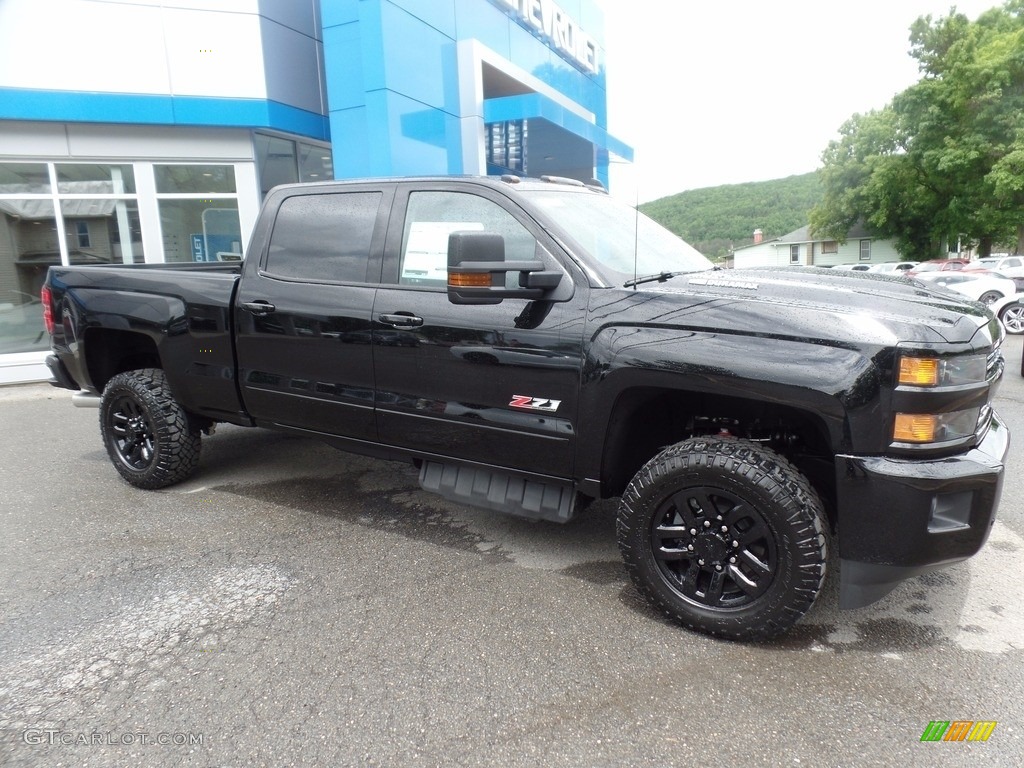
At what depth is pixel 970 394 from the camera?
94.7 inches

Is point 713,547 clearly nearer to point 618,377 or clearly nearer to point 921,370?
Result: point 618,377

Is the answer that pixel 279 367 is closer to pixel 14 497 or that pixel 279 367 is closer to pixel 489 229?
pixel 489 229

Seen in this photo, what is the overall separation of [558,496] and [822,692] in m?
1.29

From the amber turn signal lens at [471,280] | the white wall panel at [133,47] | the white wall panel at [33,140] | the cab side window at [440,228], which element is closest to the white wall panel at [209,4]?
the white wall panel at [133,47]

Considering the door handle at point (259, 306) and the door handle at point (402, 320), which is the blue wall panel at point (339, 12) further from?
the door handle at point (402, 320)

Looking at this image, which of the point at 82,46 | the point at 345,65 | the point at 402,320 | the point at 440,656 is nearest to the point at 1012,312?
the point at 345,65

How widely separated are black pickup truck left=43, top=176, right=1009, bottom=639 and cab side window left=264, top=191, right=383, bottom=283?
0.04 ft

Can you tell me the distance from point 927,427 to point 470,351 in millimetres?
1814

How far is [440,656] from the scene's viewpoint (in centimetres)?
265

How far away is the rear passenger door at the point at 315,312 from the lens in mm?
3570

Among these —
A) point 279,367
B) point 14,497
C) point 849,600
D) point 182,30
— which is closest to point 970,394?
point 849,600

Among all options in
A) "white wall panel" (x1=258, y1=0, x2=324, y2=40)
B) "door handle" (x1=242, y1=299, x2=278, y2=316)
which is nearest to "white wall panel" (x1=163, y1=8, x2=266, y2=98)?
"white wall panel" (x1=258, y1=0, x2=324, y2=40)

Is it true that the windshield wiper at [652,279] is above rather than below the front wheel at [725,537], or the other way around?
above

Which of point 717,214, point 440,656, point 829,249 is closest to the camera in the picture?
point 440,656
